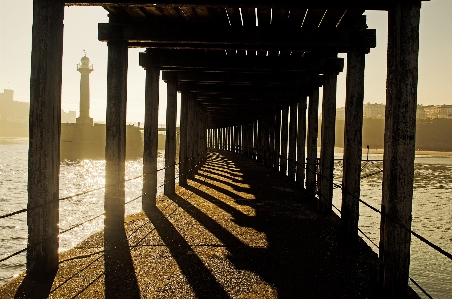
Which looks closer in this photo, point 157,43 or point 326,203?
point 157,43

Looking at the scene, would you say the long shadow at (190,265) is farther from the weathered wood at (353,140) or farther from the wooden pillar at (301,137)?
the wooden pillar at (301,137)

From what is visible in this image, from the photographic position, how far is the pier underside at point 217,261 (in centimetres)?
476

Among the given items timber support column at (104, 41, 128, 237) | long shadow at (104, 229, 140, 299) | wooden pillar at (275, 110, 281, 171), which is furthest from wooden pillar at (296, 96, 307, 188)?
long shadow at (104, 229, 140, 299)

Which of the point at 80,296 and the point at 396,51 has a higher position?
the point at 396,51

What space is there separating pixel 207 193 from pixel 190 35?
6.77 metres

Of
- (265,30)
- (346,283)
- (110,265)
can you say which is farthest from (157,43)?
(346,283)

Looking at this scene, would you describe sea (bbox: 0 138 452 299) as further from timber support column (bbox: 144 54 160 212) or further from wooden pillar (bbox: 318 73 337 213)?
timber support column (bbox: 144 54 160 212)

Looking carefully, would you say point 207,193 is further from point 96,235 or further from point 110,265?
point 110,265

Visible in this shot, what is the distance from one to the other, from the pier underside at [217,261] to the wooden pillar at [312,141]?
2695 mm

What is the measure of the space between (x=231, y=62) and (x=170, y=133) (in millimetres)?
3206

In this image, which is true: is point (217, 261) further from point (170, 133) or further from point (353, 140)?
point (170, 133)

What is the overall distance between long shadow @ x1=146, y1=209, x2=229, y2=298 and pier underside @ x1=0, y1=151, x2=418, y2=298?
1 cm

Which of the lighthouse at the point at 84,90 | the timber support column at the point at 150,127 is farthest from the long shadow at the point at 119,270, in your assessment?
the lighthouse at the point at 84,90

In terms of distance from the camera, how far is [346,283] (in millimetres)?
5121
